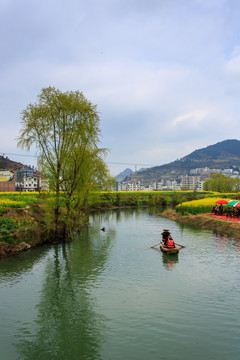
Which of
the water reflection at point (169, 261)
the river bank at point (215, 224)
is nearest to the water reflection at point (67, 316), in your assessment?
the water reflection at point (169, 261)

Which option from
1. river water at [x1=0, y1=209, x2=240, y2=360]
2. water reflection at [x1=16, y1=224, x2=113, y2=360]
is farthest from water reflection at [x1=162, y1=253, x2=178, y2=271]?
water reflection at [x1=16, y1=224, x2=113, y2=360]

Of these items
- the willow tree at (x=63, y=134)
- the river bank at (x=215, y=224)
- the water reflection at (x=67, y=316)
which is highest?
the willow tree at (x=63, y=134)

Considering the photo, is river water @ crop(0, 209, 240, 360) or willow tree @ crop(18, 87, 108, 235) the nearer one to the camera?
river water @ crop(0, 209, 240, 360)

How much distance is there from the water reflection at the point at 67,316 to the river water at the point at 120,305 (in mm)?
41

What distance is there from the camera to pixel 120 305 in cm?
1544

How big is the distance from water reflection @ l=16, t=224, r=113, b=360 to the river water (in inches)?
1.6

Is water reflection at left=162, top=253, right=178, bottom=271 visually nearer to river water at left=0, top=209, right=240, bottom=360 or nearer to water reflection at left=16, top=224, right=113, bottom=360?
river water at left=0, top=209, right=240, bottom=360

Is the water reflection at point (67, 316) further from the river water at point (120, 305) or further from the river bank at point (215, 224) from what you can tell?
the river bank at point (215, 224)

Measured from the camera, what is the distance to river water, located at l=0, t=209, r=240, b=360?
1155 centimetres

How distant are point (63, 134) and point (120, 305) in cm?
2077

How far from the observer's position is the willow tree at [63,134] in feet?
102

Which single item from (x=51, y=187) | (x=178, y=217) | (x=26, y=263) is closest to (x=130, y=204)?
(x=178, y=217)

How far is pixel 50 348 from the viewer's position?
11555 millimetres

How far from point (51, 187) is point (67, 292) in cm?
1569
